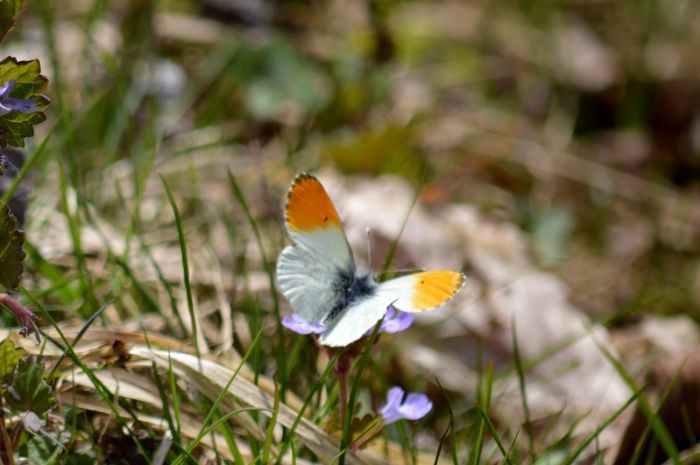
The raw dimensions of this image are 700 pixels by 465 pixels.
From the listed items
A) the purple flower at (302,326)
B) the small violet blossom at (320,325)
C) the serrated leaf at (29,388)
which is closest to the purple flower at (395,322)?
the small violet blossom at (320,325)

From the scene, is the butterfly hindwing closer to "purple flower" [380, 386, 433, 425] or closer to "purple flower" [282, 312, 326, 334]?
"purple flower" [282, 312, 326, 334]

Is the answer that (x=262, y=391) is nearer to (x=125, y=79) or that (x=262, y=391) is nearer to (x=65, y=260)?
(x=65, y=260)

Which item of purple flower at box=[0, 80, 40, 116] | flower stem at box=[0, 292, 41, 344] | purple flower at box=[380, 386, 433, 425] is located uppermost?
purple flower at box=[0, 80, 40, 116]

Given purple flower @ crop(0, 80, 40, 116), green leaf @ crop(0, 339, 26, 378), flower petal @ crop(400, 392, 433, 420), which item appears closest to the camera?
purple flower @ crop(0, 80, 40, 116)

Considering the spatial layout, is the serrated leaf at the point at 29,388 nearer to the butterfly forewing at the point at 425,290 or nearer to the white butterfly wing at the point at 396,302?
the white butterfly wing at the point at 396,302

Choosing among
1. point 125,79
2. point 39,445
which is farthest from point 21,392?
point 125,79

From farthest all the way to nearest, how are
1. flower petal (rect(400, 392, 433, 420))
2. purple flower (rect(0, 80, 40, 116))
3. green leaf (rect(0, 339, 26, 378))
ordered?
flower petal (rect(400, 392, 433, 420)) < green leaf (rect(0, 339, 26, 378)) < purple flower (rect(0, 80, 40, 116))

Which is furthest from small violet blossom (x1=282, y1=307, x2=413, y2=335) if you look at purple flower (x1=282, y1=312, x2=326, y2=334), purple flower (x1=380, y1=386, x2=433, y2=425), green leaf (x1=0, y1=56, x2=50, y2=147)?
green leaf (x1=0, y1=56, x2=50, y2=147)
